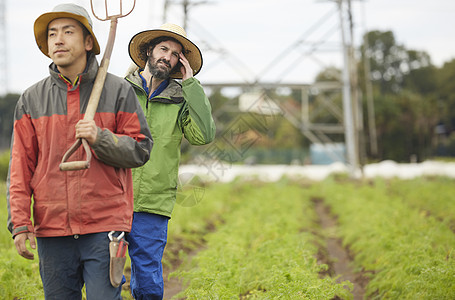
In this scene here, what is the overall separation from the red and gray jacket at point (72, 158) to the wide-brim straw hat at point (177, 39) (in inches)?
36.5

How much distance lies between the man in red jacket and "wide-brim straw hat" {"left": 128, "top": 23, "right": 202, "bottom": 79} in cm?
89

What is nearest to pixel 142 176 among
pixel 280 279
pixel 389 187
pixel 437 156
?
pixel 280 279

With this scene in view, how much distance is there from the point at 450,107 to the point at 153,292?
58.2 metres

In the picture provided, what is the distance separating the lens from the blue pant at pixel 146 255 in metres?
3.53

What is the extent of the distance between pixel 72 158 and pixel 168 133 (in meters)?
0.99

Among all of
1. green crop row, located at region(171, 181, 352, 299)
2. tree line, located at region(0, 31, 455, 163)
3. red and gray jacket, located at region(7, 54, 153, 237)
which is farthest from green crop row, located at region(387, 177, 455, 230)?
tree line, located at region(0, 31, 455, 163)

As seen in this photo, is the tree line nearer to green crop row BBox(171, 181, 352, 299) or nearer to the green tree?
the green tree

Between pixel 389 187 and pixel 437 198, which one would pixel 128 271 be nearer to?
pixel 437 198

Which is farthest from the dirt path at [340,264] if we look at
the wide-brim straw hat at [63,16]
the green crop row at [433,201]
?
the wide-brim straw hat at [63,16]

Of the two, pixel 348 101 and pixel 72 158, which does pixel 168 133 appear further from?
pixel 348 101

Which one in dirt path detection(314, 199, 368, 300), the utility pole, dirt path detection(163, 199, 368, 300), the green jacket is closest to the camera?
the green jacket

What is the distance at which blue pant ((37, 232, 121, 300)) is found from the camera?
272cm

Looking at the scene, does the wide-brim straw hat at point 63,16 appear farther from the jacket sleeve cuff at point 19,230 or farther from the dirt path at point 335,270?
the dirt path at point 335,270

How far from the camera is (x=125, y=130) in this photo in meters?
2.86
